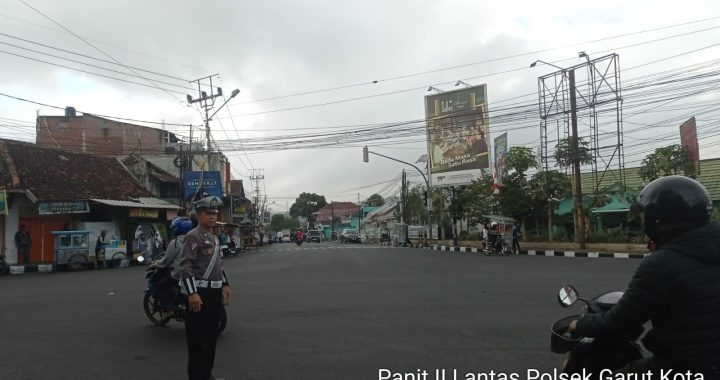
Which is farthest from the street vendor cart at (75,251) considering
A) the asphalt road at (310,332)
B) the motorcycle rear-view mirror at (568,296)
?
the motorcycle rear-view mirror at (568,296)

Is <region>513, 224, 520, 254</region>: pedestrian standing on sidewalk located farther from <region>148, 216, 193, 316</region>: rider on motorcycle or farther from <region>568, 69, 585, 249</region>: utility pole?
<region>148, 216, 193, 316</region>: rider on motorcycle

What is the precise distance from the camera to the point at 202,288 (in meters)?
4.47

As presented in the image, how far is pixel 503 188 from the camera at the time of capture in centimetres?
3028

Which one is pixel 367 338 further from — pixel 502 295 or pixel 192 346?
pixel 502 295

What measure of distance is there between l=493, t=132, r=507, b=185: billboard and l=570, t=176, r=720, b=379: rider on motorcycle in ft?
95.7

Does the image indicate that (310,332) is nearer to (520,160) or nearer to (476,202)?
(520,160)

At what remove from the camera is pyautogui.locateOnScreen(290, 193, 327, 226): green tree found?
124 m

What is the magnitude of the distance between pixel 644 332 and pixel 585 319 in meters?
0.31

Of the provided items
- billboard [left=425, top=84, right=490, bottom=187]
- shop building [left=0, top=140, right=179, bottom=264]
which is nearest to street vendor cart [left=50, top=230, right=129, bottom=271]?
shop building [left=0, top=140, right=179, bottom=264]

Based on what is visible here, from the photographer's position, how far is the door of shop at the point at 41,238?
2233 centimetres

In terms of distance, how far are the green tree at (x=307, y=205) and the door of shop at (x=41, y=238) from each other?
3890 inches

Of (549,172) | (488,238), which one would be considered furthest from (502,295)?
(549,172)

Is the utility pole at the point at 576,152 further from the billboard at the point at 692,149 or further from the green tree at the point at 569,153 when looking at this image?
the billboard at the point at 692,149

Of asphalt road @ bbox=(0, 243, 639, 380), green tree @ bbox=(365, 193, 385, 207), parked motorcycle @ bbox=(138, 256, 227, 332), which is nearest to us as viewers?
asphalt road @ bbox=(0, 243, 639, 380)
